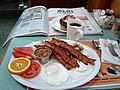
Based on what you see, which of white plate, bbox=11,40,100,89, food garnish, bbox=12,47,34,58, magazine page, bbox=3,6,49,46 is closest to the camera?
white plate, bbox=11,40,100,89

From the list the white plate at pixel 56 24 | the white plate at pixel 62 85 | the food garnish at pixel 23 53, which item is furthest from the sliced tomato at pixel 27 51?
the white plate at pixel 56 24

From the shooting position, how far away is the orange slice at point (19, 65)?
50 centimetres

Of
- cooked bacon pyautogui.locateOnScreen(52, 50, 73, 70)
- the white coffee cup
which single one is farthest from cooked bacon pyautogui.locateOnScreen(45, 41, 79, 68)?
the white coffee cup

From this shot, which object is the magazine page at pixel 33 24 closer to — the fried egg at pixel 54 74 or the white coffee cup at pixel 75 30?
the white coffee cup at pixel 75 30

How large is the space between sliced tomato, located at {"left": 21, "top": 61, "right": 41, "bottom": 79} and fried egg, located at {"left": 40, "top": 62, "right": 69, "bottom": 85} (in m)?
0.02

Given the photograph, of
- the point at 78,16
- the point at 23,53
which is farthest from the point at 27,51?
the point at 78,16

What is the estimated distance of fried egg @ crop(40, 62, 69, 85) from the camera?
0.49 metres

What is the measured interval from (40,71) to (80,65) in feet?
0.46

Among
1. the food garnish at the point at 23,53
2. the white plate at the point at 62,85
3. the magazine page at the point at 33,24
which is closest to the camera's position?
the white plate at the point at 62,85

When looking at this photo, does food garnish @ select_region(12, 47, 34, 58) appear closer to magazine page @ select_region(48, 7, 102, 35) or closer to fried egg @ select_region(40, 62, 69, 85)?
fried egg @ select_region(40, 62, 69, 85)

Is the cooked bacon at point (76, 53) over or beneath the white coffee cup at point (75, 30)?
beneath

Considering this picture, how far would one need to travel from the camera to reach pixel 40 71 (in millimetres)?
529

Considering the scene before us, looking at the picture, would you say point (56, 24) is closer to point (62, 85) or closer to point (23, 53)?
point (23, 53)

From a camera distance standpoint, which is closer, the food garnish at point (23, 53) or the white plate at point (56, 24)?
the food garnish at point (23, 53)
